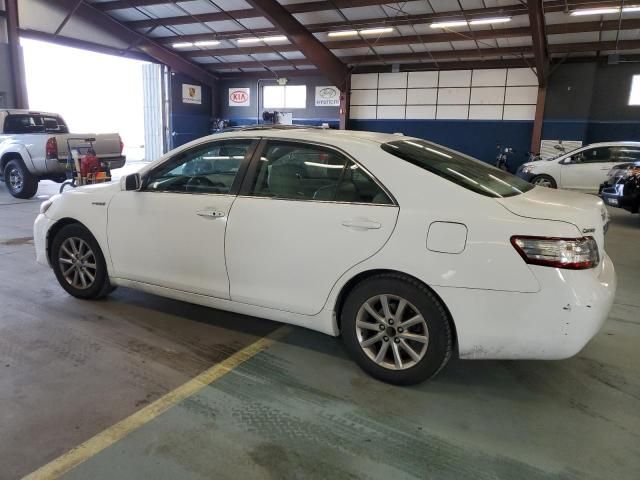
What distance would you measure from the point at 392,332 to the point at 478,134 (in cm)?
1927

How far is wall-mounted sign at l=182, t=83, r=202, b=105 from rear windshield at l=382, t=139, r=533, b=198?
2278 centimetres

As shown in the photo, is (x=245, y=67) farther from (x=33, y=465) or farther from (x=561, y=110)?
(x=33, y=465)

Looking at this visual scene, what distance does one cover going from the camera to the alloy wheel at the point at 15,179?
33.7 ft

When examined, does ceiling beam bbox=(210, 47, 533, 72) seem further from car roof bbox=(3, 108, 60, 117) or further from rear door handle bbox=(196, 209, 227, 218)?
rear door handle bbox=(196, 209, 227, 218)

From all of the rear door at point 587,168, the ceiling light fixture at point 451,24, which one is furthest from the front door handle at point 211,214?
the ceiling light fixture at point 451,24

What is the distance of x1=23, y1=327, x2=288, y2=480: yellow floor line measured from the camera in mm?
2129

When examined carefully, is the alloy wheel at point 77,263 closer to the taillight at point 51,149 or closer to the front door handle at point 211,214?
the front door handle at point 211,214

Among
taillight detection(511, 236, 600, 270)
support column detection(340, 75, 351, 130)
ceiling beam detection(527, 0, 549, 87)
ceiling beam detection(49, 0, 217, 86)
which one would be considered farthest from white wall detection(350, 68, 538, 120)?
taillight detection(511, 236, 600, 270)

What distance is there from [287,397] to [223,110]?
25340 millimetres

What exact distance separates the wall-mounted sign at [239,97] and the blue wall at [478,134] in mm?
7928

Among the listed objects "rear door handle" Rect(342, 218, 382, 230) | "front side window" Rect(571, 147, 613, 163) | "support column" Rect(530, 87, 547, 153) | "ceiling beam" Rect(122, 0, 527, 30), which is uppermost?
Answer: "ceiling beam" Rect(122, 0, 527, 30)

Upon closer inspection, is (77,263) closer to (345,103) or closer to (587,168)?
(587,168)

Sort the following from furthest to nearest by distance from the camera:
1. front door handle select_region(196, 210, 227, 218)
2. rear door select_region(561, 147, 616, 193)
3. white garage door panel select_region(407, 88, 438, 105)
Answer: white garage door panel select_region(407, 88, 438, 105)
rear door select_region(561, 147, 616, 193)
front door handle select_region(196, 210, 227, 218)

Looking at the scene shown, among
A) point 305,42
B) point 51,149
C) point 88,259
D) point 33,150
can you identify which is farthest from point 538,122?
point 88,259
